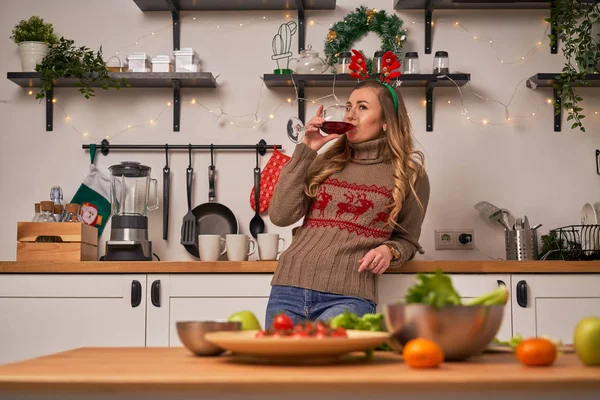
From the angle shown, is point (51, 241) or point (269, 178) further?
point (269, 178)

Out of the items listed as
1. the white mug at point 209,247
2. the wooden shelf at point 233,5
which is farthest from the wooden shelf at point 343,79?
the white mug at point 209,247

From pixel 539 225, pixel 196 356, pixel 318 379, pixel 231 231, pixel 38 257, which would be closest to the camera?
pixel 318 379

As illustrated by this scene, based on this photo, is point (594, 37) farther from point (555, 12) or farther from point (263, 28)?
point (263, 28)

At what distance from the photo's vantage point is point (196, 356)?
1180mm

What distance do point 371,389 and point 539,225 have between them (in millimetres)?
2422

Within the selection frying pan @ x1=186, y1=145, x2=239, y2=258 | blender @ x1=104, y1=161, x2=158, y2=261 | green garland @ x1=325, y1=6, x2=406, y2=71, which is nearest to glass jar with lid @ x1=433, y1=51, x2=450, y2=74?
green garland @ x1=325, y1=6, x2=406, y2=71

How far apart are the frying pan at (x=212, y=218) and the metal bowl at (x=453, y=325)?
2.28 m

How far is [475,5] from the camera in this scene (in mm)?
3430

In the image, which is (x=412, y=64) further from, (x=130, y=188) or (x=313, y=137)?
(x=130, y=188)

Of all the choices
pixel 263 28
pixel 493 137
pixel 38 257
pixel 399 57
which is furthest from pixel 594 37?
pixel 38 257

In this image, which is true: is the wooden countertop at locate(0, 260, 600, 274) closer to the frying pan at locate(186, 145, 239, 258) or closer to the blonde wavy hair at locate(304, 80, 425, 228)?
the blonde wavy hair at locate(304, 80, 425, 228)

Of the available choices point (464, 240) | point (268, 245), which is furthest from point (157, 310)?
point (464, 240)

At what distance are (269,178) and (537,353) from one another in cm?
238

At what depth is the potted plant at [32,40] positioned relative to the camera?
331 centimetres
